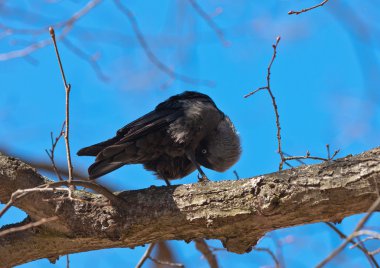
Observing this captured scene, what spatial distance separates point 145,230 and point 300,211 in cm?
82

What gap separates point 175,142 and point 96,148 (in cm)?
54

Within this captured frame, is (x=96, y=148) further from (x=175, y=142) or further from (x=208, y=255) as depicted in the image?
(x=208, y=255)

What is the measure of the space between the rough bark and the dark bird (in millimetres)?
669

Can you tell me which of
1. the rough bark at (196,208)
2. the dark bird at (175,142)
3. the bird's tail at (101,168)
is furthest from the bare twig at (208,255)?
the rough bark at (196,208)

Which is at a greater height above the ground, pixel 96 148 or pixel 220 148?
pixel 220 148

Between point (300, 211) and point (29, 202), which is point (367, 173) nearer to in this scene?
point (300, 211)

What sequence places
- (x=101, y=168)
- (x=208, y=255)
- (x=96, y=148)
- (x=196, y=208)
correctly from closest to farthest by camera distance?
1. (x=196, y=208)
2. (x=101, y=168)
3. (x=96, y=148)
4. (x=208, y=255)

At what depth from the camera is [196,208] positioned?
2.84 metres

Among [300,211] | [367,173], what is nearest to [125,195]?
[300,211]

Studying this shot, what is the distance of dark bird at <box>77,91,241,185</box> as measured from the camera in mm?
3671

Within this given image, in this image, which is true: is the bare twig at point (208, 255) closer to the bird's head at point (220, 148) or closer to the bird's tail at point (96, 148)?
the bird's head at point (220, 148)

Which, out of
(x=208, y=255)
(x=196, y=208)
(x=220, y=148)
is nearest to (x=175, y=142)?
(x=220, y=148)

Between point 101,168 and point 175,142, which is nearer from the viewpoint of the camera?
point 101,168

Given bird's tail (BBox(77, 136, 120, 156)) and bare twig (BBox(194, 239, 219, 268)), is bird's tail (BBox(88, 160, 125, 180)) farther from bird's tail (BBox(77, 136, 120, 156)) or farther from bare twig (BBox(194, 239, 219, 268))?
bare twig (BBox(194, 239, 219, 268))
